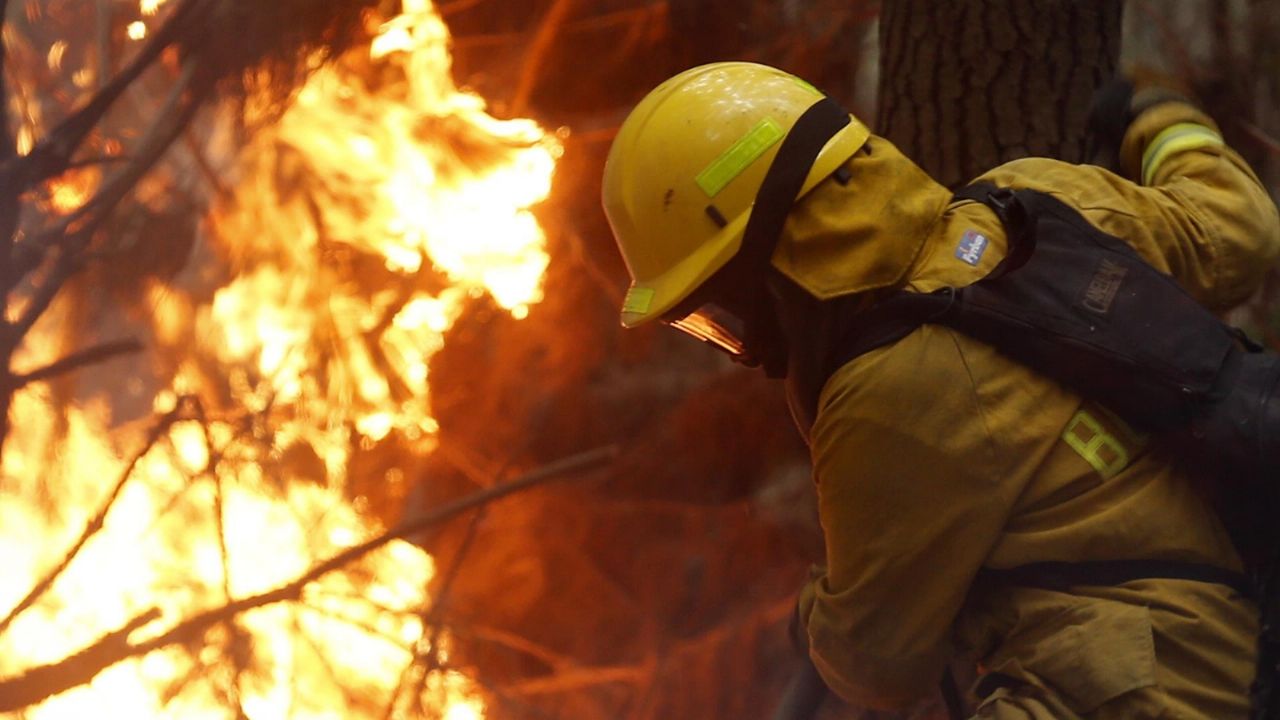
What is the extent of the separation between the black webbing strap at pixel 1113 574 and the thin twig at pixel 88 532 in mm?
2582

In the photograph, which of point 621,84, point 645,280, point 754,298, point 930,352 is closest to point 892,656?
point 930,352

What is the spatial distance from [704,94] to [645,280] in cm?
37

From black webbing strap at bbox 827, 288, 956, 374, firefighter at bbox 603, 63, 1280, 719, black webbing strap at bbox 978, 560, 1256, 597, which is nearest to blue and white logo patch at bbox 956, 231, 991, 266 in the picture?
firefighter at bbox 603, 63, 1280, 719

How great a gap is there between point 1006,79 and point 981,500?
1373 millimetres

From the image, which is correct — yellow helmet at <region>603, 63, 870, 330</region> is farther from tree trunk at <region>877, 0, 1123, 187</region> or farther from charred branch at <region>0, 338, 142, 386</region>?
→ charred branch at <region>0, 338, 142, 386</region>

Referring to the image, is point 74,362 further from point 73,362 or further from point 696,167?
point 696,167

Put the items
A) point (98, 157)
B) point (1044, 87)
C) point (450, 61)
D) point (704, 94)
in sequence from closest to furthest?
point (704, 94) < point (1044, 87) < point (98, 157) < point (450, 61)

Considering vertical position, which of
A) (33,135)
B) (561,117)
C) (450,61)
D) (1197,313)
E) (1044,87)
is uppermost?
(1197,313)

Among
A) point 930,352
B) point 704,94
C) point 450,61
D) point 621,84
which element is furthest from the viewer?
point 621,84

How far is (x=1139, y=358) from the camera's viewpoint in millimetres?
1916

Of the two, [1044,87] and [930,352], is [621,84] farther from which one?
[930,352]

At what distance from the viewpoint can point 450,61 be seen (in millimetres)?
4574

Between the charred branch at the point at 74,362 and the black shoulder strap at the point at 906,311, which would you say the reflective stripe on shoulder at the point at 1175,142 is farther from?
the charred branch at the point at 74,362

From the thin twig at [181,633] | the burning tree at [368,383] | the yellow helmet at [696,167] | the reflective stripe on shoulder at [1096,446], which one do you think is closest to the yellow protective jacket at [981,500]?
the reflective stripe on shoulder at [1096,446]
